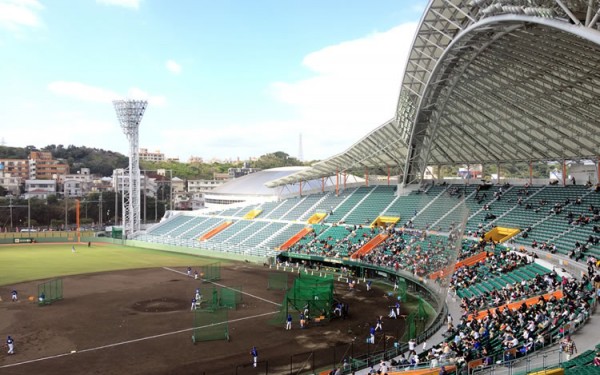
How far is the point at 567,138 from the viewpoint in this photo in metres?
42.7

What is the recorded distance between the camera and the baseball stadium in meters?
22.6

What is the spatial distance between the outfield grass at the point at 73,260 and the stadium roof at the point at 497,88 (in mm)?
25966

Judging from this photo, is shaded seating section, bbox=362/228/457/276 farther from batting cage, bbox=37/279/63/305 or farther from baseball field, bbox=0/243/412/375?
batting cage, bbox=37/279/63/305

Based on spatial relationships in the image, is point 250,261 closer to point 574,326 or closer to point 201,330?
point 201,330

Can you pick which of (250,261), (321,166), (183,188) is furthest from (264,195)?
(183,188)

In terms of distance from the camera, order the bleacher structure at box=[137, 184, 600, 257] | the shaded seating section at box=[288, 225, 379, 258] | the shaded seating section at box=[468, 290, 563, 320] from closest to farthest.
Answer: the shaded seating section at box=[468, 290, 563, 320] → the bleacher structure at box=[137, 184, 600, 257] → the shaded seating section at box=[288, 225, 379, 258]

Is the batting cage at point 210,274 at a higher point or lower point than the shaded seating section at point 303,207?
lower

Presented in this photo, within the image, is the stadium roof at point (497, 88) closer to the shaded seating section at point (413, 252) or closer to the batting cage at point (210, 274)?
the shaded seating section at point (413, 252)

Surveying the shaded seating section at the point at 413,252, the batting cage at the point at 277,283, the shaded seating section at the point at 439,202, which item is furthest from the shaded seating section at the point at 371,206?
the batting cage at the point at 277,283

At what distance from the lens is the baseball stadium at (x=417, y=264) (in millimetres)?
22578

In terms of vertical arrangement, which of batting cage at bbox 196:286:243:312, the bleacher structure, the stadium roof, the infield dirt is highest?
the stadium roof

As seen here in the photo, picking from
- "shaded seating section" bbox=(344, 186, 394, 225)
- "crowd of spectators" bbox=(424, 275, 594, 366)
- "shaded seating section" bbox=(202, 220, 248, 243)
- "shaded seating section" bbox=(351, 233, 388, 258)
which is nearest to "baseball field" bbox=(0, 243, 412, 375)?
"crowd of spectators" bbox=(424, 275, 594, 366)

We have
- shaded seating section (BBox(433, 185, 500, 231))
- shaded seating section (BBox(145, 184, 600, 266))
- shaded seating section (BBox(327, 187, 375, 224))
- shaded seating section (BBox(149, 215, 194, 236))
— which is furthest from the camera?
shaded seating section (BBox(149, 215, 194, 236))

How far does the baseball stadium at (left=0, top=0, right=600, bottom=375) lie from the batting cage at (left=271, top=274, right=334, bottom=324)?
122 mm
